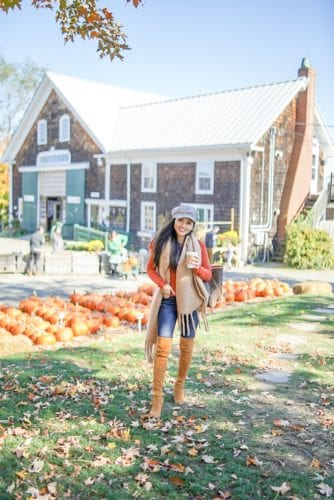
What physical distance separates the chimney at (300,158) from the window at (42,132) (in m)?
16.4

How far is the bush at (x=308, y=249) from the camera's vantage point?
72.2ft

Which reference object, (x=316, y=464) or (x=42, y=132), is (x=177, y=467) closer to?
(x=316, y=464)

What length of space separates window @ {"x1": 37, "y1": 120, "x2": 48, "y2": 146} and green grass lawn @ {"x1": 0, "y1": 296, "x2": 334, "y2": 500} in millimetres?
29632

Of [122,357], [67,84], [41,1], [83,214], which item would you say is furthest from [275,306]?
[67,84]

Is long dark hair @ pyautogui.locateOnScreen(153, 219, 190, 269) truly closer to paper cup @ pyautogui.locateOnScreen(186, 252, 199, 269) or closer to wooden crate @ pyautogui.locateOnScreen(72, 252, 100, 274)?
paper cup @ pyautogui.locateOnScreen(186, 252, 199, 269)

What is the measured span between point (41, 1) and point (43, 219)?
2972 cm

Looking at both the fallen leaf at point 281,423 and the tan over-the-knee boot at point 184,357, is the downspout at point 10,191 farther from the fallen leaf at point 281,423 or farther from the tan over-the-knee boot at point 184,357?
the fallen leaf at point 281,423

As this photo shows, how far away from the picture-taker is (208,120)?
2603cm

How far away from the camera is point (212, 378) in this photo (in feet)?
19.5

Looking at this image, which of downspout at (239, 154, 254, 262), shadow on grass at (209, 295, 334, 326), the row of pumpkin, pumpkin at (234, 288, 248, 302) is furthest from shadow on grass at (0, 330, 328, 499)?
downspout at (239, 154, 254, 262)

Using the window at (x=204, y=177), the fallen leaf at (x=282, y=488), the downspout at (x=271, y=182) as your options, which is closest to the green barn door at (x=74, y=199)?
the window at (x=204, y=177)

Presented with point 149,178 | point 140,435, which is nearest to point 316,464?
point 140,435

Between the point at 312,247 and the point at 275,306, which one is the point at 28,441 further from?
the point at 312,247

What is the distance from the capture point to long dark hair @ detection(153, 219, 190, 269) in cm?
481
